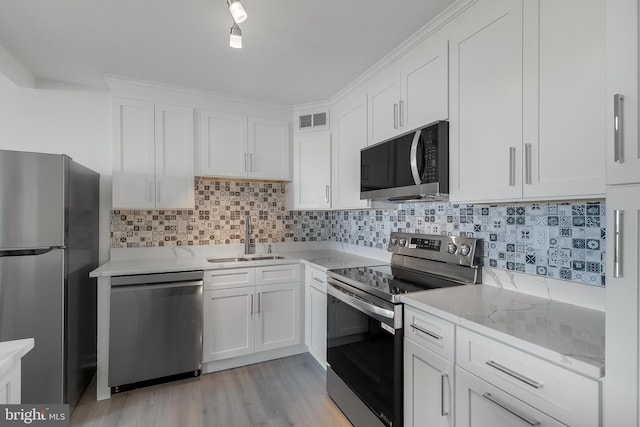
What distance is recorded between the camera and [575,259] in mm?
1314

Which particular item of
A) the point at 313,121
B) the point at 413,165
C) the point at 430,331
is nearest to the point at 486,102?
the point at 413,165

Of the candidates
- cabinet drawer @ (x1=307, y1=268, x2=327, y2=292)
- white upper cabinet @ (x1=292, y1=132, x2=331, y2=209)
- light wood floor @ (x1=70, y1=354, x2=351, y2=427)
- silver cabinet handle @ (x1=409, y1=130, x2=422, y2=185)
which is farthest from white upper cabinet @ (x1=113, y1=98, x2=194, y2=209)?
silver cabinet handle @ (x1=409, y1=130, x2=422, y2=185)

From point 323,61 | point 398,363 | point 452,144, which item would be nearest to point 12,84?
point 323,61

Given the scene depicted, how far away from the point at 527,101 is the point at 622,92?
19.7 inches

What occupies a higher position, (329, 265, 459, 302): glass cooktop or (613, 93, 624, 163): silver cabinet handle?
(613, 93, 624, 163): silver cabinet handle

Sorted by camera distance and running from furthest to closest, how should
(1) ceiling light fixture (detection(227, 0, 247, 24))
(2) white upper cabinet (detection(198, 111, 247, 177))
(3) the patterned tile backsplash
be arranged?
(2) white upper cabinet (detection(198, 111, 247, 177)) < (3) the patterned tile backsplash < (1) ceiling light fixture (detection(227, 0, 247, 24))

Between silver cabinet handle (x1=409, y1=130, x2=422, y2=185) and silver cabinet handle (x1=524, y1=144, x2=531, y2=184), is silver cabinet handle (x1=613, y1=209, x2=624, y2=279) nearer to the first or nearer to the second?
silver cabinet handle (x1=524, y1=144, x2=531, y2=184)

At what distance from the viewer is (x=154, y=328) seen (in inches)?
86.9

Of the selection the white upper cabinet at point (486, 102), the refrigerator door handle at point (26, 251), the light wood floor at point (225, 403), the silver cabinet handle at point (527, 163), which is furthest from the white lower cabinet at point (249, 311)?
the silver cabinet handle at point (527, 163)

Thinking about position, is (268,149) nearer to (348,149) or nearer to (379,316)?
(348,149)

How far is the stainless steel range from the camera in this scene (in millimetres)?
1508

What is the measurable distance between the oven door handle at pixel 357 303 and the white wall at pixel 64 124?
2025mm

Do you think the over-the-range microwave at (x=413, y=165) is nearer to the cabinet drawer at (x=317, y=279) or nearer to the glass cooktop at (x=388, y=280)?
the glass cooktop at (x=388, y=280)

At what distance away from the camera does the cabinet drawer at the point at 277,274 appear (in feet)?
8.48
